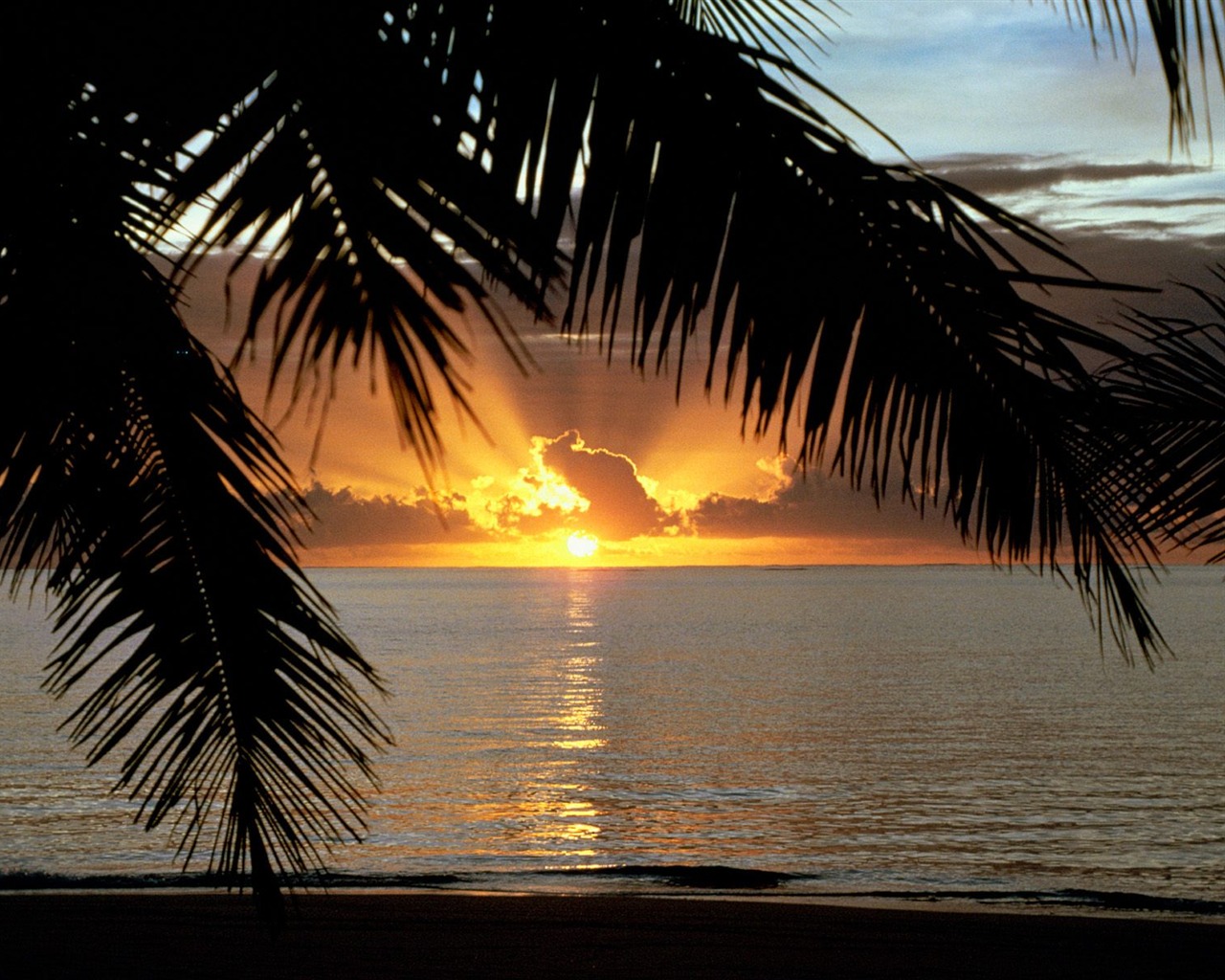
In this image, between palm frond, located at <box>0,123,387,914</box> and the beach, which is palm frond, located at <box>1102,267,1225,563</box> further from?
the beach

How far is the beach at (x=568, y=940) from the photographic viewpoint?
→ 7891 millimetres

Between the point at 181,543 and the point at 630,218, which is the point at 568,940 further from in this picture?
the point at 630,218

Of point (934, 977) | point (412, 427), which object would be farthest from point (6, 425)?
point (934, 977)

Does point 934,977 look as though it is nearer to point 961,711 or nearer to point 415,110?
point 415,110

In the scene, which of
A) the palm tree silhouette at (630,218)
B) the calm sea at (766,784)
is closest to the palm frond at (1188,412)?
the palm tree silhouette at (630,218)

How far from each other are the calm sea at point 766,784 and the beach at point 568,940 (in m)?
3.12

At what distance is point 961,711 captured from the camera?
108 feet

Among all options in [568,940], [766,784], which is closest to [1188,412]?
[568,940]

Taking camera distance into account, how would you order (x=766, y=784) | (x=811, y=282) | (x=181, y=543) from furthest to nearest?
(x=766, y=784) < (x=181, y=543) < (x=811, y=282)

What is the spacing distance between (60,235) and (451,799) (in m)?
17.3

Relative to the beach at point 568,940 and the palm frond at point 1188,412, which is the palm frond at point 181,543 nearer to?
the palm frond at point 1188,412

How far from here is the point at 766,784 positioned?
21438 millimetres

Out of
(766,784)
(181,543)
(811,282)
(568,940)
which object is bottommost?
(766,784)

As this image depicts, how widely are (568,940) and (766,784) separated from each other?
13367mm
